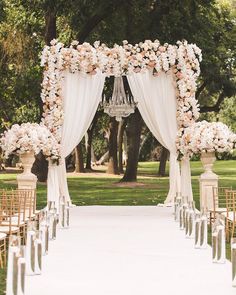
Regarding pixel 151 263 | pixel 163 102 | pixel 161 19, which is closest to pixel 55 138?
pixel 163 102

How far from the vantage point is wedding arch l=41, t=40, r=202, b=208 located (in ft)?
46.8

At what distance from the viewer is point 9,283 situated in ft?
19.4

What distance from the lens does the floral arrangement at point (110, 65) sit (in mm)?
14234

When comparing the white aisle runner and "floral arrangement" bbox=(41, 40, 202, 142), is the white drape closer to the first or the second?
"floral arrangement" bbox=(41, 40, 202, 142)

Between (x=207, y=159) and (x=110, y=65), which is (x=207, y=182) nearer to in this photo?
(x=207, y=159)

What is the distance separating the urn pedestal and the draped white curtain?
252cm

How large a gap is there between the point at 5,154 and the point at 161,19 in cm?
1224

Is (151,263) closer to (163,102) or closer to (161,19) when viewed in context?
(163,102)

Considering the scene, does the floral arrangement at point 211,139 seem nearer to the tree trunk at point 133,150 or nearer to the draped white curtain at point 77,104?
the draped white curtain at point 77,104

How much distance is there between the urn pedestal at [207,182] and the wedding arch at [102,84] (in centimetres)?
97

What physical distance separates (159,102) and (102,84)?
4.03 feet

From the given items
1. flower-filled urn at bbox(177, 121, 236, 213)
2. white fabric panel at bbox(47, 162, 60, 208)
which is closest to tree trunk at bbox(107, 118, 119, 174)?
white fabric panel at bbox(47, 162, 60, 208)

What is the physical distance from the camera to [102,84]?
14.5 metres

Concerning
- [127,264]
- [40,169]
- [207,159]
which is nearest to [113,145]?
[40,169]
